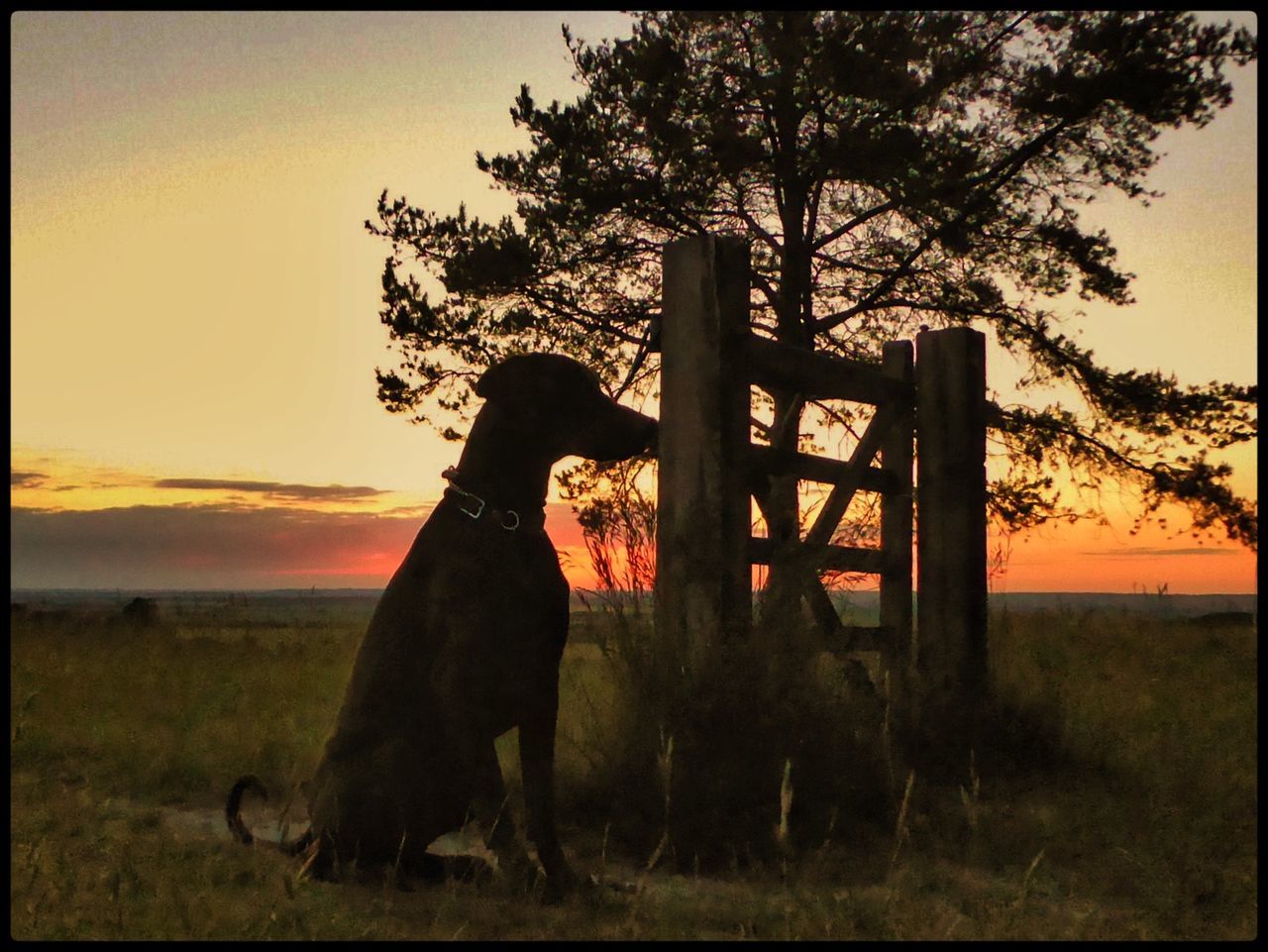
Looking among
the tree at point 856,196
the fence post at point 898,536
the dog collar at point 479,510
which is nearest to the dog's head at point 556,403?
the dog collar at point 479,510

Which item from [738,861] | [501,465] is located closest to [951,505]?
[738,861]

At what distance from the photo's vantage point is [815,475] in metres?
5.32

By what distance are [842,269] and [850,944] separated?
31.6 feet

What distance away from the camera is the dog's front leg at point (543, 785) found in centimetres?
343

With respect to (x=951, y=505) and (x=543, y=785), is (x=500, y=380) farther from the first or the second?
(x=951, y=505)

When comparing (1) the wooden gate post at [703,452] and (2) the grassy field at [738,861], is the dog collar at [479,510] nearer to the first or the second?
(2) the grassy field at [738,861]

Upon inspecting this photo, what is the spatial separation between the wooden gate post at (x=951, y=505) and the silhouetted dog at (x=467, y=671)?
2857 mm

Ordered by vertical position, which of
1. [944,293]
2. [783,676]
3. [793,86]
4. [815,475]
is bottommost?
[783,676]

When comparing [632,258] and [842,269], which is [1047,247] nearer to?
[842,269]

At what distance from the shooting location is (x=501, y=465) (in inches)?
137

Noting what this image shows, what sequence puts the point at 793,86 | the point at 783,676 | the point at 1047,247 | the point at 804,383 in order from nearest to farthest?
the point at 783,676 → the point at 804,383 → the point at 793,86 → the point at 1047,247

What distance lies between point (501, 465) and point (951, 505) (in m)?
3.12

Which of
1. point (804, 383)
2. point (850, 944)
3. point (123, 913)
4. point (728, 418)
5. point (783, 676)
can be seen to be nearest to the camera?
point (850, 944)

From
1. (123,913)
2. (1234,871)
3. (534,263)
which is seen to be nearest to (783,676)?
(1234,871)
